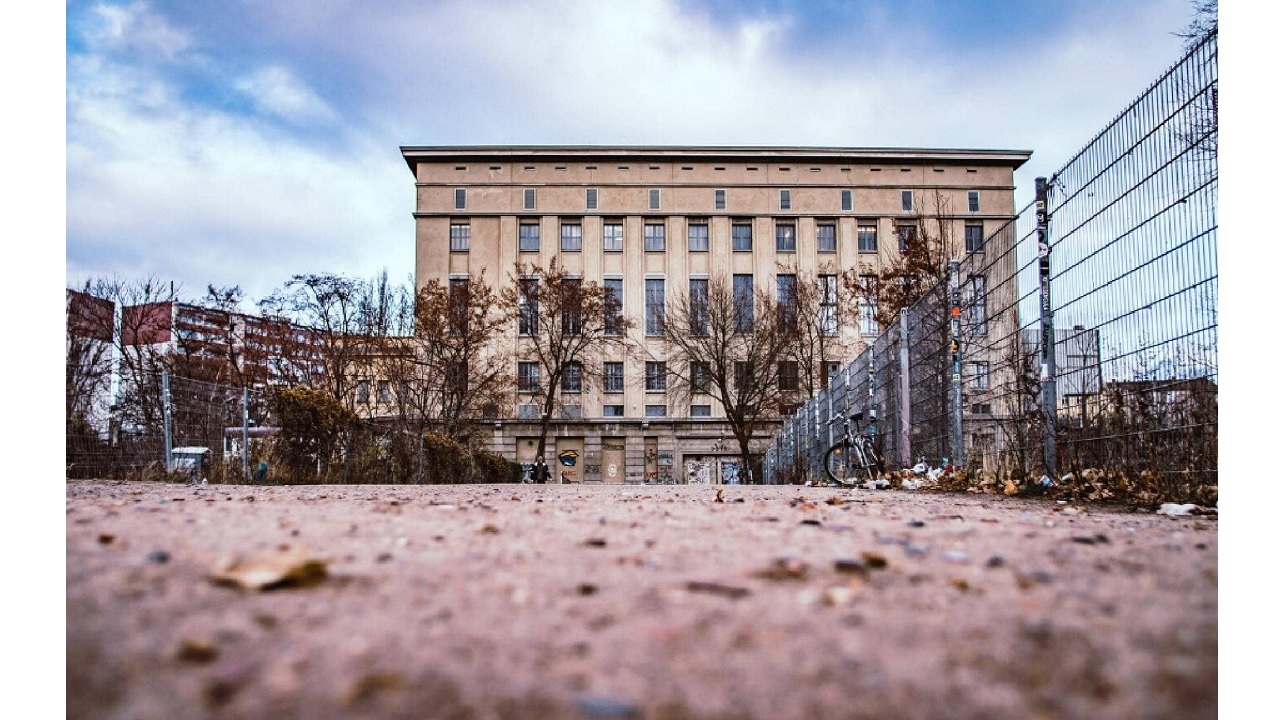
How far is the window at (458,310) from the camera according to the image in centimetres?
3470

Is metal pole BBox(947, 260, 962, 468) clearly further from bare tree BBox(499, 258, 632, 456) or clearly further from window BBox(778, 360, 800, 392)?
bare tree BBox(499, 258, 632, 456)

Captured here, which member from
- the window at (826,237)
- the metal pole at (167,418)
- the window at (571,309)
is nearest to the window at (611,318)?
the window at (571,309)

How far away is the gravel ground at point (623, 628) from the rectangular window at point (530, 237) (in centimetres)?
5192

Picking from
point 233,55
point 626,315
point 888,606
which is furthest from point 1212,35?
point 626,315

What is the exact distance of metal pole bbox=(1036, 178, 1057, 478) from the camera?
22.7 ft

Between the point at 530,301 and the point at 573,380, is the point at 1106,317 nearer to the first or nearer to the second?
the point at 530,301

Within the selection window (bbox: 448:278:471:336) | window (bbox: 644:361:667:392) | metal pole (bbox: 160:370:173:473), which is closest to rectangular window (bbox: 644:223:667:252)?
window (bbox: 644:361:667:392)

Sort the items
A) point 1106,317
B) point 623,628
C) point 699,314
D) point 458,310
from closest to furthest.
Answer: point 623,628
point 1106,317
point 458,310
point 699,314

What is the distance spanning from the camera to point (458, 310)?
35906 millimetres

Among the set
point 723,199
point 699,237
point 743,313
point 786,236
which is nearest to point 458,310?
point 743,313

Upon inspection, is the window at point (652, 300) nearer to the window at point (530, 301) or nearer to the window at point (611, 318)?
the window at point (611, 318)

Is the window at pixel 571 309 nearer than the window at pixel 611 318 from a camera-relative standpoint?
Yes

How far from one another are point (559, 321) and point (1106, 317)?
38539mm

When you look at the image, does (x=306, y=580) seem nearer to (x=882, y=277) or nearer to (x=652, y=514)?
(x=652, y=514)
